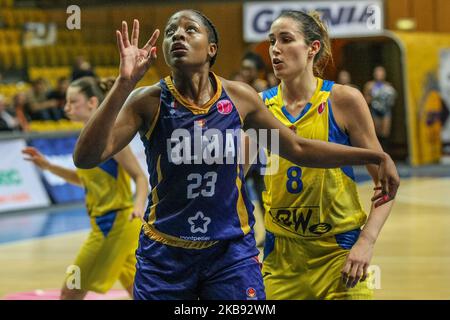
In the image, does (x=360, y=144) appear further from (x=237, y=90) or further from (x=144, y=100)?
(x=144, y=100)

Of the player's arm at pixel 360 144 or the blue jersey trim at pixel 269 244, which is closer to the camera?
the player's arm at pixel 360 144

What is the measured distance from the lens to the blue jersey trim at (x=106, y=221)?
21.6ft

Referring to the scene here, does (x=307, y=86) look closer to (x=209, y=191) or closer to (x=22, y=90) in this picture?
Answer: (x=209, y=191)

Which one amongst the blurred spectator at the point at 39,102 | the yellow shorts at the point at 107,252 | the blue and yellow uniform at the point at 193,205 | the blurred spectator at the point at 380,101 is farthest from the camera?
the blurred spectator at the point at 380,101

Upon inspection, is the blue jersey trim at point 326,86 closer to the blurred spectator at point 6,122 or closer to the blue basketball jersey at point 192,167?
the blue basketball jersey at point 192,167

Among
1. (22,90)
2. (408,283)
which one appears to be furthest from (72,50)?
(408,283)

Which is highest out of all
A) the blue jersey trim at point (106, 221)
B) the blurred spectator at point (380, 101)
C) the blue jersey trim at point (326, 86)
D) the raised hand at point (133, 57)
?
the raised hand at point (133, 57)

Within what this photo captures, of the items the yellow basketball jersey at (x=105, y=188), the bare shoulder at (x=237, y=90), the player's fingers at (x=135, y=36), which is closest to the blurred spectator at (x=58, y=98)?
the yellow basketball jersey at (x=105, y=188)

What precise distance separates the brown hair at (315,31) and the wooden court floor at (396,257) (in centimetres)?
310

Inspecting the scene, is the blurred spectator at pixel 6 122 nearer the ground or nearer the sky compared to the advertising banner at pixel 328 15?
nearer the ground

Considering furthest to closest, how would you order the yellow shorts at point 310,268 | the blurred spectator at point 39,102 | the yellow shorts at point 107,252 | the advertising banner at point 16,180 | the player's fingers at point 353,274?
the blurred spectator at point 39,102, the advertising banner at point 16,180, the yellow shorts at point 107,252, the yellow shorts at point 310,268, the player's fingers at point 353,274

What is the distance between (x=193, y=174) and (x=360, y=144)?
3.47 ft

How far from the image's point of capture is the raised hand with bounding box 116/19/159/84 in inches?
137

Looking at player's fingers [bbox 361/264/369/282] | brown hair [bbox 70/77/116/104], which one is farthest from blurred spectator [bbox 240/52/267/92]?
player's fingers [bbox 361/264/369/282]
